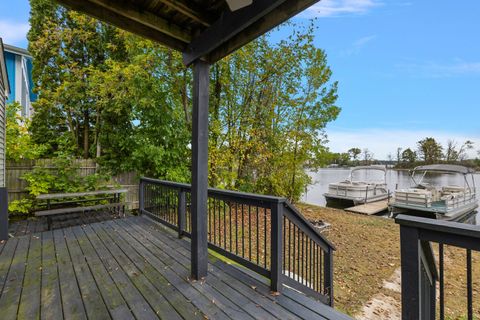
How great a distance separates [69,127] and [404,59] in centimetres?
1495

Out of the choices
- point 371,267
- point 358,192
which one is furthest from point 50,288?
point 358,192

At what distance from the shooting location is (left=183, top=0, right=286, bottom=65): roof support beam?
1.65 m

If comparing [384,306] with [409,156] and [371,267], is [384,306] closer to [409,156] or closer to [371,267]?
[371,267]

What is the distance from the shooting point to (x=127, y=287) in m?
2.31

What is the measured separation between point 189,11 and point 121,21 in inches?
25.3

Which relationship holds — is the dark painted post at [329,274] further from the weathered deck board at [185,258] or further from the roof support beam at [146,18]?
the roof support beam at [146,18]

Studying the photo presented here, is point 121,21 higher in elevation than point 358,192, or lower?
higher

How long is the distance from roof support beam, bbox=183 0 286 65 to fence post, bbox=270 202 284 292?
5.28ft

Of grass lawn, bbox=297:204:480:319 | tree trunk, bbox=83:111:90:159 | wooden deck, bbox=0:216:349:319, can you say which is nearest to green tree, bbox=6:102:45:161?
tree trunk, bbox=83:111:90:159

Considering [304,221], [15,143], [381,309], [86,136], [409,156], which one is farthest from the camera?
[409,156]

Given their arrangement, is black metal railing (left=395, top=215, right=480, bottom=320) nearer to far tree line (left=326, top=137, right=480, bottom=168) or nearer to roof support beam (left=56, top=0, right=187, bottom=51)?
roof support beam (left=56, top=0, right=187, bottom=51)

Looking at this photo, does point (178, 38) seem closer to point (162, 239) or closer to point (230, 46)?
point (230, 46)

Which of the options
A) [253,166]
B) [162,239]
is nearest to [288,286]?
[162,239]

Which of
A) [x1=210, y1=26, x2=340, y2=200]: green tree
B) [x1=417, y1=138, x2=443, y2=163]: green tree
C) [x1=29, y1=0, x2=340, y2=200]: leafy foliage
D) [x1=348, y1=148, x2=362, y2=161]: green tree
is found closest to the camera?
[x1=29, y1=0, x2=340, y2=200]: leafy foliage
